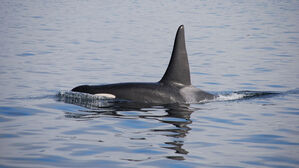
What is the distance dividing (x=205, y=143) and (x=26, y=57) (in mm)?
13058

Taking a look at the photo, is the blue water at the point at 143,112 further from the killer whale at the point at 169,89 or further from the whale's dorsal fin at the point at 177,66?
the whale's dorsal fin at the point at 177,66

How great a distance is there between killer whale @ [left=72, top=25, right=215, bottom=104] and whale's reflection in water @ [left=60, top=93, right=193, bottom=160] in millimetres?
315

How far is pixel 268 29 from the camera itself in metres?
36.0

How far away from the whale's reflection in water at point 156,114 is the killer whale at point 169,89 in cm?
31

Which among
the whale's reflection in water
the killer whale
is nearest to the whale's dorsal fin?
the killer whale

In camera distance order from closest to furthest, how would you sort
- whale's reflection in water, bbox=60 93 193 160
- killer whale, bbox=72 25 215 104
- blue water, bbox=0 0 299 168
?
blue water, bbox=0 0 299 168
whale's reflection in water, bbox=60 93 193 160
killer whale, bbox=72 25 215 104

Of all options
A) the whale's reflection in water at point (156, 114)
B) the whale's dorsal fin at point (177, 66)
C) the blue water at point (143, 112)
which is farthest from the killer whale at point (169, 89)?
the blue water at point (143, 112)

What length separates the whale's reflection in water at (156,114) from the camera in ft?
27.7

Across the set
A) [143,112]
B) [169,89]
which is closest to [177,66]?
[169,89]

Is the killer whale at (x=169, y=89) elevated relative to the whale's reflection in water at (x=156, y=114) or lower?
elevated

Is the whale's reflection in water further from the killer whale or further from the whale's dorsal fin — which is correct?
the whale's dorsal fin

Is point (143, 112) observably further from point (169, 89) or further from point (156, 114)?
point (169, 89)

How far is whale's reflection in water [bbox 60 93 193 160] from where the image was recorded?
27.7ft

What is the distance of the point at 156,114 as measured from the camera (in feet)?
33.7
